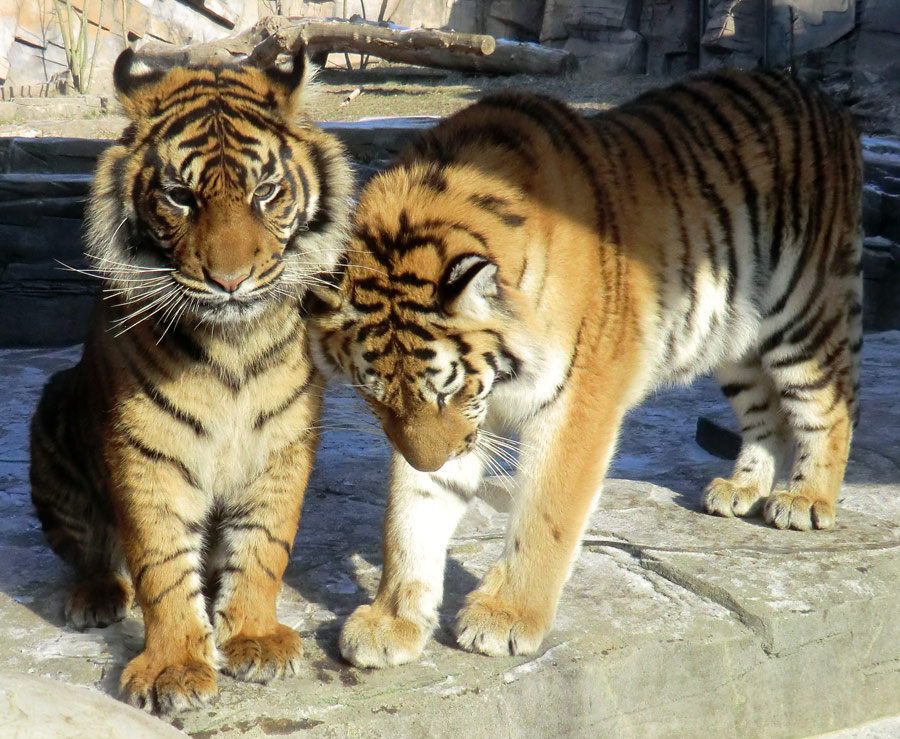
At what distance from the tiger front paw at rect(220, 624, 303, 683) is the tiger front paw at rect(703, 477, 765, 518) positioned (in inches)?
61.7

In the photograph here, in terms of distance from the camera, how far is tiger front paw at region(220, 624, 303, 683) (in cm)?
229

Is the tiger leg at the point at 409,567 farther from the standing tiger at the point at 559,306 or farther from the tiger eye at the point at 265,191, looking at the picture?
the tiger eye at the point at 265,191

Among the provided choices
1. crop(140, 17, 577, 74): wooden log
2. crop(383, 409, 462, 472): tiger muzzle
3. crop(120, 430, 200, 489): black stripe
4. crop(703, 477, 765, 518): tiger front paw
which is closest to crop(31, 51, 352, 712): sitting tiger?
crop(120, 430, 200, 489): black stripe

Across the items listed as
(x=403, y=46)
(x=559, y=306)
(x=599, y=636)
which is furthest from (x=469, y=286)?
(x=403, y=46)

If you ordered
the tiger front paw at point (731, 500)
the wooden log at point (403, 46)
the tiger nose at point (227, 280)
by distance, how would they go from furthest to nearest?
the wooden log at point (403, 46) → the tiger front paw at point (731, 500) → the tiger nose at point (227, 280)

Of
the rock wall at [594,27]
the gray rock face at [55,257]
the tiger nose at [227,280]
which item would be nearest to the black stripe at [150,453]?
the tiger nose at [227,280]

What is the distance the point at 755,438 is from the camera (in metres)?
3.48

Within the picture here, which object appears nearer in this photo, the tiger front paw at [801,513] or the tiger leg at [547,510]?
the tiger leg at [547,510]

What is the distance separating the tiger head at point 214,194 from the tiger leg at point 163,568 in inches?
14.1

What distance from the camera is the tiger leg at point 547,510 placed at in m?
2.49

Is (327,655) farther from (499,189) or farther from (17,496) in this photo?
(17,496)

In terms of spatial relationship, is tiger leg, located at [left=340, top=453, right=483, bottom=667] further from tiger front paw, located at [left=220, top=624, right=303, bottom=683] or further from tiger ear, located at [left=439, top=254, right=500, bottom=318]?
tiger ear, located at [left=439, top=254, right=500, bottom=318]

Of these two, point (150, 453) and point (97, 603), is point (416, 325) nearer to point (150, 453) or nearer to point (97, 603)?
point (150, 453)

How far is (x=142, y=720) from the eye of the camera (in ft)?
6.07
